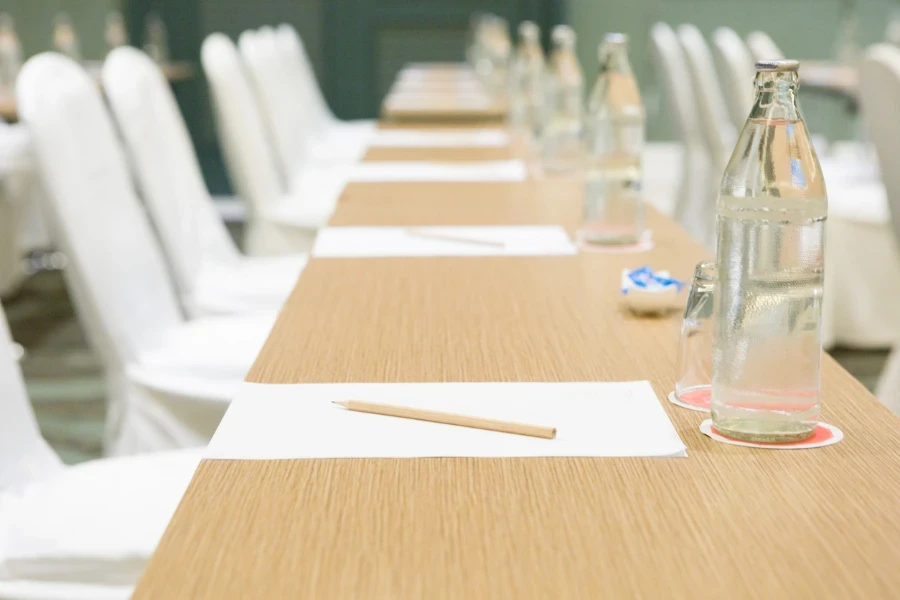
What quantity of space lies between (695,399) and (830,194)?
10.2 ft

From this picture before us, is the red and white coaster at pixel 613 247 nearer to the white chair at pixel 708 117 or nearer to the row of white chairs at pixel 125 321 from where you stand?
the row of white chairs at pixel 125 321

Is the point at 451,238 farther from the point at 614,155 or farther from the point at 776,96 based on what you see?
the point at 776,96

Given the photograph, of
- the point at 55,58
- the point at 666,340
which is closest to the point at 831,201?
the point at 55,58

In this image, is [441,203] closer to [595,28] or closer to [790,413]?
[790,413]

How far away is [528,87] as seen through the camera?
346 cm

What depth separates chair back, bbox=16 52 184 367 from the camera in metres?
1.83

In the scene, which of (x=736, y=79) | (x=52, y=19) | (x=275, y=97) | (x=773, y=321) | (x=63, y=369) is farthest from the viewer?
(x=52, y=19)

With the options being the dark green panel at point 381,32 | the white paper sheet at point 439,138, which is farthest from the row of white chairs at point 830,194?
the dark green panel at point 381,32

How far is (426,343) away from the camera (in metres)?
1.16

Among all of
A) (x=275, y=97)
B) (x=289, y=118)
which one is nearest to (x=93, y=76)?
(x=289, y=118)

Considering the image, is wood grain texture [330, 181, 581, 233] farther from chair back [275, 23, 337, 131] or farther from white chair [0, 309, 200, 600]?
chair back [275, 23, 337, 131]

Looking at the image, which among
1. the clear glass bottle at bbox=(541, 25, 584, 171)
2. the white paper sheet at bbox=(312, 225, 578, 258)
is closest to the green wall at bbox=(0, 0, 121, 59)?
the clear glass bottle at bbox=(541, 25, 584, 171)

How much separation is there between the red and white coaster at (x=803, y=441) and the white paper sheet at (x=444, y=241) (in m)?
0.74

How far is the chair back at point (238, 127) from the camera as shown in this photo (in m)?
3.27
